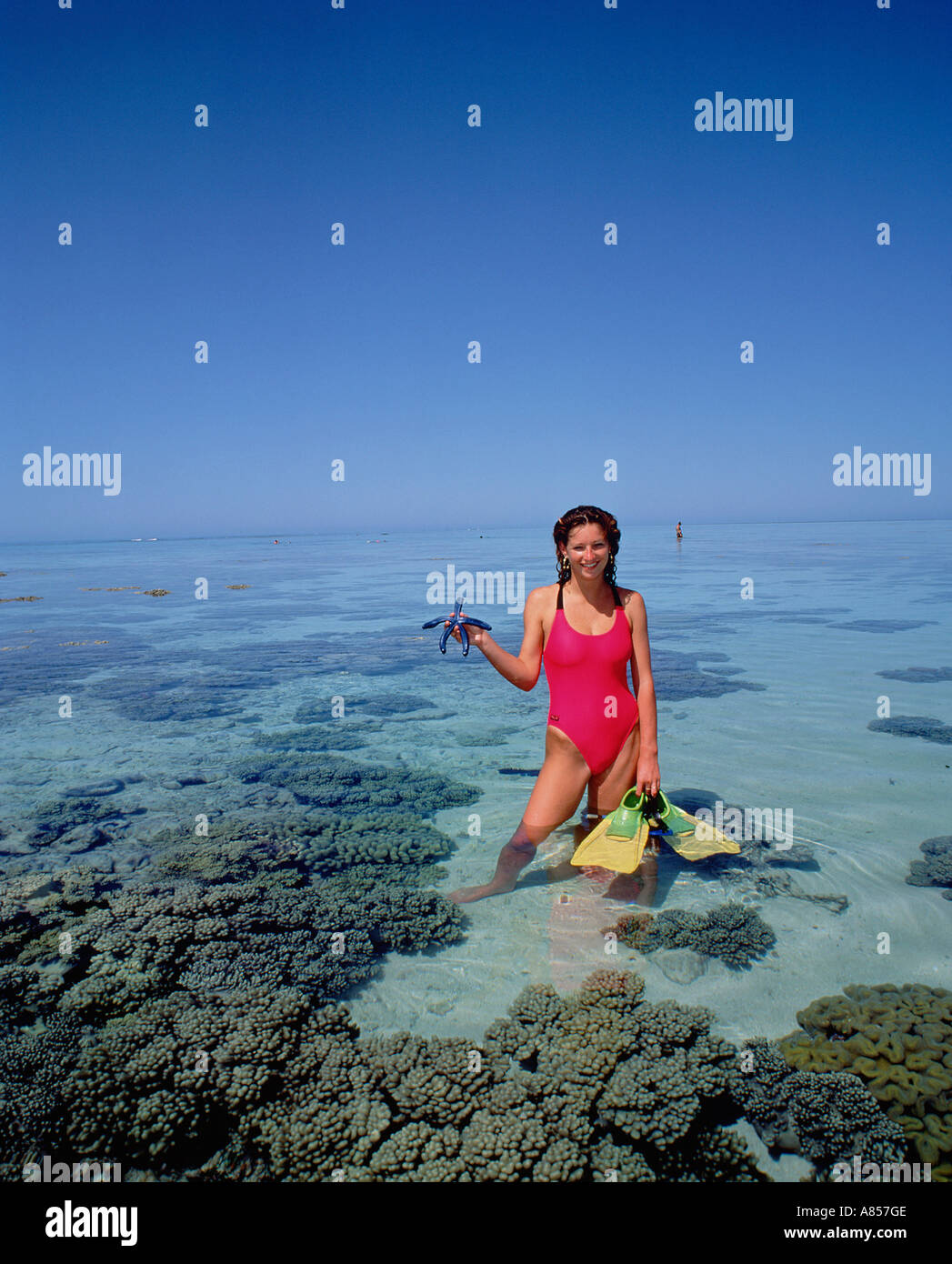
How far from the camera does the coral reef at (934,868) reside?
16.7 feet

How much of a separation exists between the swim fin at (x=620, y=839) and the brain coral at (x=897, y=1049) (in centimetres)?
121

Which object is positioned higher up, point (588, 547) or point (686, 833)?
point (588, 547)

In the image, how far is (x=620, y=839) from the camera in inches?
172

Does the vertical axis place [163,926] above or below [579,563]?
below

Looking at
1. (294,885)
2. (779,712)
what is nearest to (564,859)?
(294,885)

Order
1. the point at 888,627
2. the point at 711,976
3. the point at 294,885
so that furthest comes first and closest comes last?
the point at 888,627
the point at 294,885
the point at 711,976

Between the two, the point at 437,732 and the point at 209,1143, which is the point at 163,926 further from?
the point at 437,732

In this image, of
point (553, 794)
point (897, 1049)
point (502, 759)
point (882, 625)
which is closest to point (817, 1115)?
point (897, 1049)

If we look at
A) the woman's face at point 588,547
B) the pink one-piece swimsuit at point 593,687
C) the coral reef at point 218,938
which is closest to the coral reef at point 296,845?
the coral reef at point 218,938

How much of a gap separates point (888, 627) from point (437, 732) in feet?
40.7

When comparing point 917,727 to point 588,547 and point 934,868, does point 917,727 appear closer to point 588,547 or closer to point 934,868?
point 934,868

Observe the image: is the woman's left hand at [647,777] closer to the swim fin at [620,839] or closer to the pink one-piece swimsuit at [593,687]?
the swim fin at [620,839]

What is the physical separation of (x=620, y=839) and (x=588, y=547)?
6.21ft
